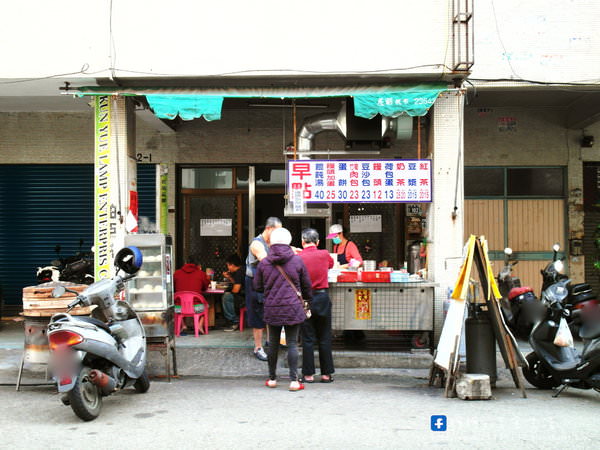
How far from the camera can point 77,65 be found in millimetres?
8781

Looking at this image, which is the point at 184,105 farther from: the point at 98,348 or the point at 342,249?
the point at 98,348

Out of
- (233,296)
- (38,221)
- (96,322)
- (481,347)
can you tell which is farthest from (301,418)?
(38,221)

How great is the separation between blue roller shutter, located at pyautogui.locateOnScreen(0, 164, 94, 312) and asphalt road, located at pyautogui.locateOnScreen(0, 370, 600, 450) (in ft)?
17.0

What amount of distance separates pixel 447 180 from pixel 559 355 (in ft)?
10.1

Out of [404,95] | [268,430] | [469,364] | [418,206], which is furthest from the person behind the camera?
[418,206]

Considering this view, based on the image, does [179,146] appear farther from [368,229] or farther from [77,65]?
[368,229]

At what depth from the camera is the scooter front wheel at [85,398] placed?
5.69 metres

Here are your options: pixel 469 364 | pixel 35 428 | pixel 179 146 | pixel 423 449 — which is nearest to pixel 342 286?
pixel 469 364

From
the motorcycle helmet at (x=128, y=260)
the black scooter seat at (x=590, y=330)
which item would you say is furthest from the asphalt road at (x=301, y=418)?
the motorcycle helmet at (x=128, y=260)

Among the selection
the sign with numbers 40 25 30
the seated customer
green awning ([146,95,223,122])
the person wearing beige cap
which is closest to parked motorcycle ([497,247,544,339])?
the sign with numbers 40 25 30

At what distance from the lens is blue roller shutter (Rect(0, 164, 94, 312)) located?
11961 mm

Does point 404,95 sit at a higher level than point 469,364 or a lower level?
higher

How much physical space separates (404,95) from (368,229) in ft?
12.7

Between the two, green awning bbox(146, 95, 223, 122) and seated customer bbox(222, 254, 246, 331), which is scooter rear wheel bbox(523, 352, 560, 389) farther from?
green awning bbox(146, 95, 223, 122)
